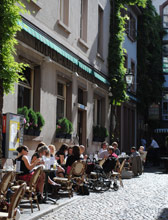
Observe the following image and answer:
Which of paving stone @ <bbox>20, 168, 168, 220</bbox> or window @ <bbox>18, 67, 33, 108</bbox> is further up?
window @ <bbox>18, 67, 33, 108</bbox>

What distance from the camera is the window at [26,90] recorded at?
1306 cm

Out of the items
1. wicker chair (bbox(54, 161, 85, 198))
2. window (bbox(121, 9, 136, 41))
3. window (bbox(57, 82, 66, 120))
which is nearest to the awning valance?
window (bbox(121, 9, 136, 41))

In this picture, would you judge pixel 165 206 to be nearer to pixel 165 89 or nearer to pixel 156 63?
pixel 156 63

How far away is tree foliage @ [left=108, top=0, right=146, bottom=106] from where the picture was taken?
22.2 m

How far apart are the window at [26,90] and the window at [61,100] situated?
2538 mm

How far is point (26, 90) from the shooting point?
44.5 feet

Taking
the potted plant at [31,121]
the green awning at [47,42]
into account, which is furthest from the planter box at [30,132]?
the green awning at [47,42]

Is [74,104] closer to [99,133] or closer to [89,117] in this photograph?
[89,117]

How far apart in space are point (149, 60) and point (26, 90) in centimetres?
2028

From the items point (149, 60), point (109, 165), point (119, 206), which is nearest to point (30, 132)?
point (109, 165)

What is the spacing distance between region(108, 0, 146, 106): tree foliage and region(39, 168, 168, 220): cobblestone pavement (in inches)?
357

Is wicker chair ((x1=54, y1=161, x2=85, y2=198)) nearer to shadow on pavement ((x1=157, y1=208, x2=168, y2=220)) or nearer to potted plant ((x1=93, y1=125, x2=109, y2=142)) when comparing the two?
shadow on pavement ((x1=157, y1=208, x2=168, y2=220))

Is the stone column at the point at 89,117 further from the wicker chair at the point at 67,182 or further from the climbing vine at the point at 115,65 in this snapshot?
the wicker chair at the point at 67,182

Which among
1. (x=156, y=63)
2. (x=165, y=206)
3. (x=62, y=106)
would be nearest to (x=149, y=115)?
(x=156, y=63)
